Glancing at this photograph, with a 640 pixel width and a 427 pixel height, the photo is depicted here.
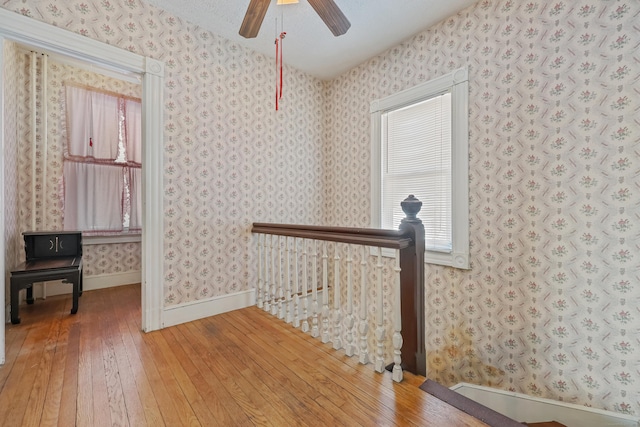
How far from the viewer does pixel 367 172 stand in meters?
3.09

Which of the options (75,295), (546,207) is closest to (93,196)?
(75,295)

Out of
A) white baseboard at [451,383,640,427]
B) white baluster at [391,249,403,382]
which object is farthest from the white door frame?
white baseboard at [451,383,640,427]

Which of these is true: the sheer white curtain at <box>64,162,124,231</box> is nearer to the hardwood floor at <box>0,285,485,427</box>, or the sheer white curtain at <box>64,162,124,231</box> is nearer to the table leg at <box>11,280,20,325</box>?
the table leg at <box>11,280,20,325</box>

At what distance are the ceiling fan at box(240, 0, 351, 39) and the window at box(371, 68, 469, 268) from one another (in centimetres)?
119

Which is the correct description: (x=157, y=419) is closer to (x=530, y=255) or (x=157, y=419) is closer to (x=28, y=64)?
(x=530, y=255)

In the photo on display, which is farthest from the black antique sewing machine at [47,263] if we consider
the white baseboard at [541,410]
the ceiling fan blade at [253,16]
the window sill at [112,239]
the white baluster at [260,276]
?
the white baseboard at [541,410]

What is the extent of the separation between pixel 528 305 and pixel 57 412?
2879 millimetres

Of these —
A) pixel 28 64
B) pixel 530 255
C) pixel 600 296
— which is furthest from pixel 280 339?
pixel 28 64

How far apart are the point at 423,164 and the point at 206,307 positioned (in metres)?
2.47

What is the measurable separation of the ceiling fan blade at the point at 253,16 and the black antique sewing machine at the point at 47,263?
2573 mm

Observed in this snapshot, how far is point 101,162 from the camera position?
3.39m

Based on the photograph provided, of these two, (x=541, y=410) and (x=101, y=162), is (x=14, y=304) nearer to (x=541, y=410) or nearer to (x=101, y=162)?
(x=101, y=162)

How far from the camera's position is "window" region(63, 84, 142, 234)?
320 centimetres

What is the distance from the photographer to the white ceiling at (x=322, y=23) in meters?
2.21
